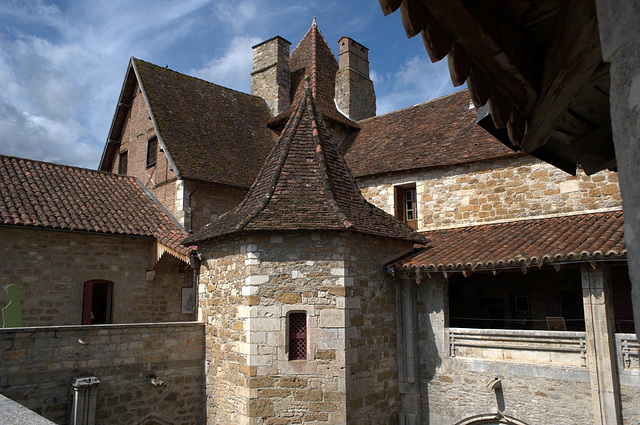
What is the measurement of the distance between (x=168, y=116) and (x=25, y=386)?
884cm

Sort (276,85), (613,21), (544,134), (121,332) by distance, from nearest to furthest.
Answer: (613,21)
(544,134)
(121,332)
(276,85)

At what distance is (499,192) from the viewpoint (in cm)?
1235

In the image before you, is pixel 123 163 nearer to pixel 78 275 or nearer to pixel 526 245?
pixel 78 275

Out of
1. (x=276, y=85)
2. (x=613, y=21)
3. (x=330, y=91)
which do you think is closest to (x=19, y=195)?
(x=276, y=85)

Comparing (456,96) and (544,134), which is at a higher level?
A: (456,96)

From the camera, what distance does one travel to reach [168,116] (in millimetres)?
15828

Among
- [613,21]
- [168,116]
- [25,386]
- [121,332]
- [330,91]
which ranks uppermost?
[330,91]

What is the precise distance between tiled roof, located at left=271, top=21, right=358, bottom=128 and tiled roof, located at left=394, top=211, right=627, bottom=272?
7610mm

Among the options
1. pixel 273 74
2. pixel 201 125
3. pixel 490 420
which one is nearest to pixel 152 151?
pixel 201 125

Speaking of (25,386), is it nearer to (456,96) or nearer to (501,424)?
(501,424)

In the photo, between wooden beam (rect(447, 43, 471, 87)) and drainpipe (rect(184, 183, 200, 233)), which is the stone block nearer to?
drainpipe (rect(184, 183, 200, 233))

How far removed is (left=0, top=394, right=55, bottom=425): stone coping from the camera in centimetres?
367

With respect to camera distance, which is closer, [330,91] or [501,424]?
[501,424]

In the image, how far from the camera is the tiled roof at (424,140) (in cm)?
1303
